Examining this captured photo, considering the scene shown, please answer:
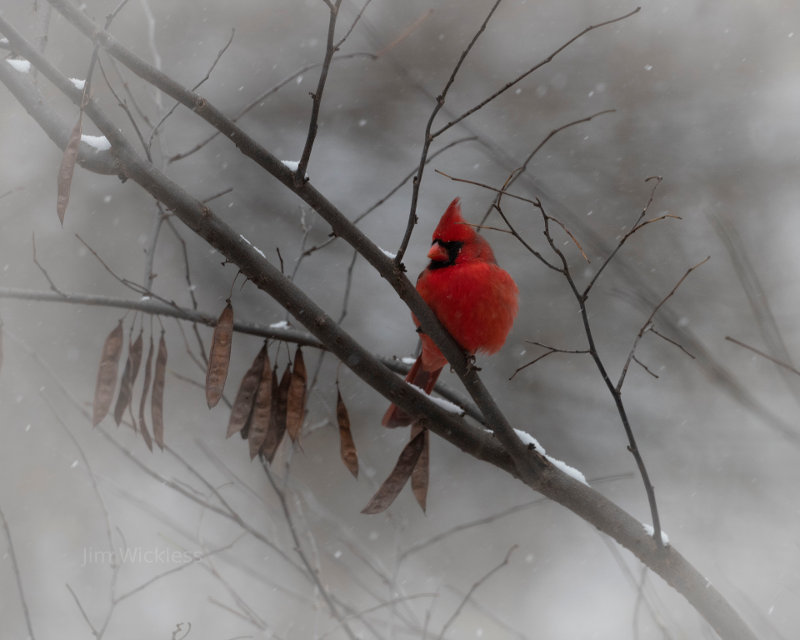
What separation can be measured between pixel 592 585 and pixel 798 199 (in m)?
3.63

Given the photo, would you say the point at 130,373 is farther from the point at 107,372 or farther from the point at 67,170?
the point at 67,170

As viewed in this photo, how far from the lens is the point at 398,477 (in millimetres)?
1976

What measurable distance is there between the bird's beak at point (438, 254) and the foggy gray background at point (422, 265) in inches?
136

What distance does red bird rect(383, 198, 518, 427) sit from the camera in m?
2.41

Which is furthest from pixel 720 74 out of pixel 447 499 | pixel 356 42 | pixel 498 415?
pixel 498 415

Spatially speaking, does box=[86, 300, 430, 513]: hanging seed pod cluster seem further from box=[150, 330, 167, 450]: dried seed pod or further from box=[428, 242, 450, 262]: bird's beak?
box=[428, 242, 450, 262]: bird's beak

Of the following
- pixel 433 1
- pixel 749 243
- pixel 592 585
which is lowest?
pixel 592 585

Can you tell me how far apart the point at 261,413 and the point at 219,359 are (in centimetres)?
21

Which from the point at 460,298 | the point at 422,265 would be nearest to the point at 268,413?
the point at 460,298

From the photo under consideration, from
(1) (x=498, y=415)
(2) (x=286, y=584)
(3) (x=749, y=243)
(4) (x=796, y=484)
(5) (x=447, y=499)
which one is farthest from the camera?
(5) (x=447, y=499)

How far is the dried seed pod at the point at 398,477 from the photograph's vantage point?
1942 mm

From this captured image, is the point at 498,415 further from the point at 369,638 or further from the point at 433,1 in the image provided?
the point at 433,1

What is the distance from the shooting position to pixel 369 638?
6.46 m

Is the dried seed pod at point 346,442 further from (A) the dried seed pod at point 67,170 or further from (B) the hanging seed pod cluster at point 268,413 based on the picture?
(A) the dried seed pod at point 67,170
